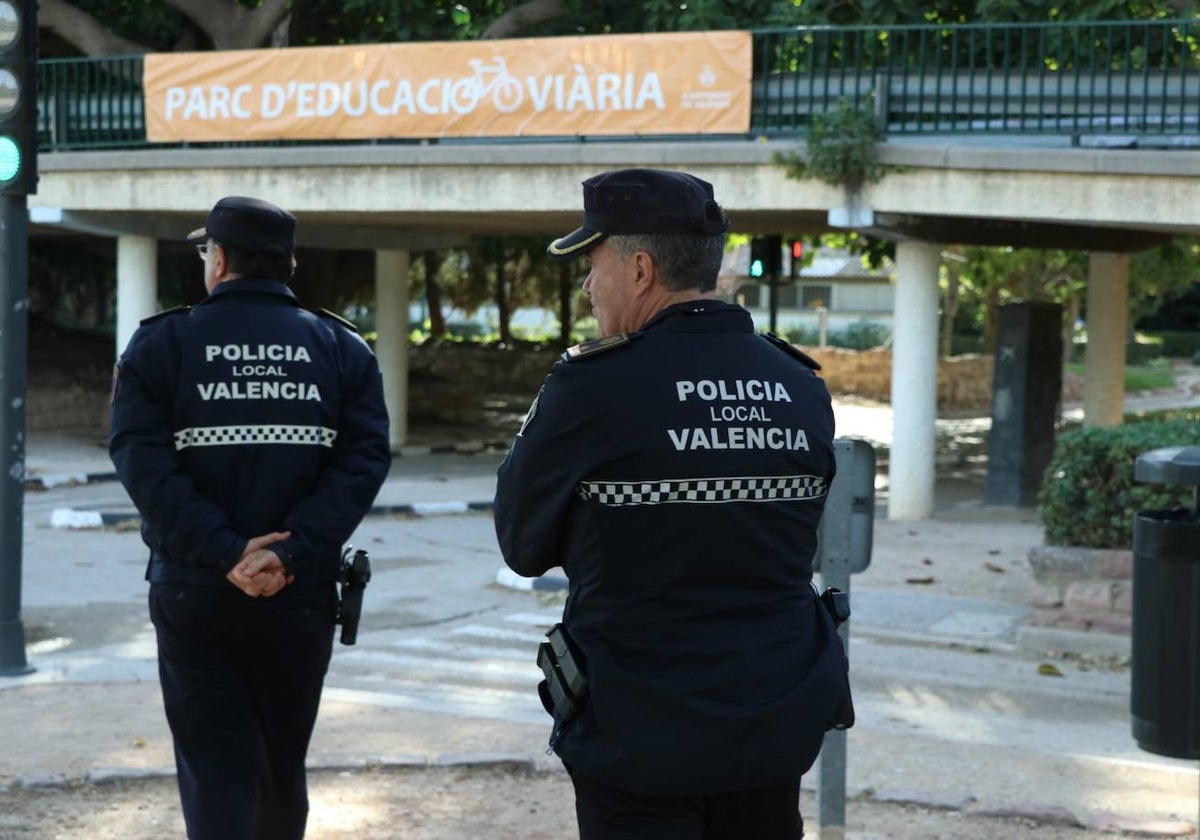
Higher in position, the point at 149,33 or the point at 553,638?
the point at 149,33

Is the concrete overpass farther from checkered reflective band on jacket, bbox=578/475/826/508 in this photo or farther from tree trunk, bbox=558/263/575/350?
checkered reflective band on jacket, bbox=578/475/826/508

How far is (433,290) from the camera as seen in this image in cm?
3703

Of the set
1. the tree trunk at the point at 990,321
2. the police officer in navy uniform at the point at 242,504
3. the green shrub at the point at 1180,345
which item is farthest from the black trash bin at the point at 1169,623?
the green shrub at the point at 1180,345

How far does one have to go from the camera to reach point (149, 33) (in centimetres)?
2400

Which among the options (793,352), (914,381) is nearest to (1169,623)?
(793,352)

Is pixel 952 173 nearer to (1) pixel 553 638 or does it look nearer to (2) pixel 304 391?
(2) pixel 304 391

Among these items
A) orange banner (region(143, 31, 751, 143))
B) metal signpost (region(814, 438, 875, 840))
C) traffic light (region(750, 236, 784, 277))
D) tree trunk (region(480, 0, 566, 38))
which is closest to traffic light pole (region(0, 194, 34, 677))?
metal signpost (region(814, 438, 875, 840))

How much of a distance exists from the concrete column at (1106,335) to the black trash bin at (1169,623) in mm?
15212

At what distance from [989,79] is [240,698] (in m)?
12.5

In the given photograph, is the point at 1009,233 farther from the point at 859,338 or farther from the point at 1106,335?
the point at 859,338

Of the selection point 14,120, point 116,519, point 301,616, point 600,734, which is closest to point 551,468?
point 600,734

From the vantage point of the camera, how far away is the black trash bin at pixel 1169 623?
214 inches

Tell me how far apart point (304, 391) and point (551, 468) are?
5.33 ft

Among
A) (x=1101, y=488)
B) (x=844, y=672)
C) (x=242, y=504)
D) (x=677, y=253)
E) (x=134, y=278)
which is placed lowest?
(x=1101, y=488)
